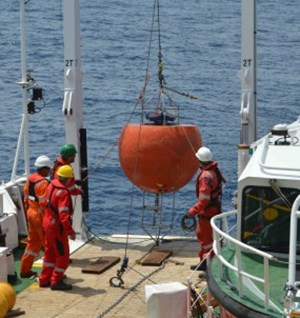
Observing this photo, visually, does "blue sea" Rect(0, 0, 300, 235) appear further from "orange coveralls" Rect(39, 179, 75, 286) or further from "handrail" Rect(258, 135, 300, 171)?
"handrail" Rect(258, 135, 300, 171)

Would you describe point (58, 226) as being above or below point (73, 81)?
below

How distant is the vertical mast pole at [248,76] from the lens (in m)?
12.6

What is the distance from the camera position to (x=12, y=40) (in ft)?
137

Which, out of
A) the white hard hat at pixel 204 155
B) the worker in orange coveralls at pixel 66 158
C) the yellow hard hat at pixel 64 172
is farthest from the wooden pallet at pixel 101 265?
the white hard hat at pixel 204 155

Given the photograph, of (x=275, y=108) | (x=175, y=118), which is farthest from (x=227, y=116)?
(x=175, y=118)

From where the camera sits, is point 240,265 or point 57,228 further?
point 57,228

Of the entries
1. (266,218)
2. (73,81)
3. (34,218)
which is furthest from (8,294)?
(73,81)

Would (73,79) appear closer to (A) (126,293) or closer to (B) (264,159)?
(A) (126,293)

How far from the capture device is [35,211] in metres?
11.8

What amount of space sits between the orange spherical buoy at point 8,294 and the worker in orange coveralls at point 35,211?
1212 mm

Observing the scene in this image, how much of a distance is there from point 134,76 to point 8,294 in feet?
78.3

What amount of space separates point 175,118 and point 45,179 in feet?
6.96

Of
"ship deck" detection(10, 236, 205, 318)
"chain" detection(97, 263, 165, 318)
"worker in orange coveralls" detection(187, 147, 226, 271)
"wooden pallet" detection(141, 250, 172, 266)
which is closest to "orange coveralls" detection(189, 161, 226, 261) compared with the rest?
"worker in orange coveralls" detection(187, 147, 226, 271)

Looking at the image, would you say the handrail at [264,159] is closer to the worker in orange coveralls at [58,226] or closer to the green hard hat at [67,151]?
the worker in orange coveralls at [58,226]
